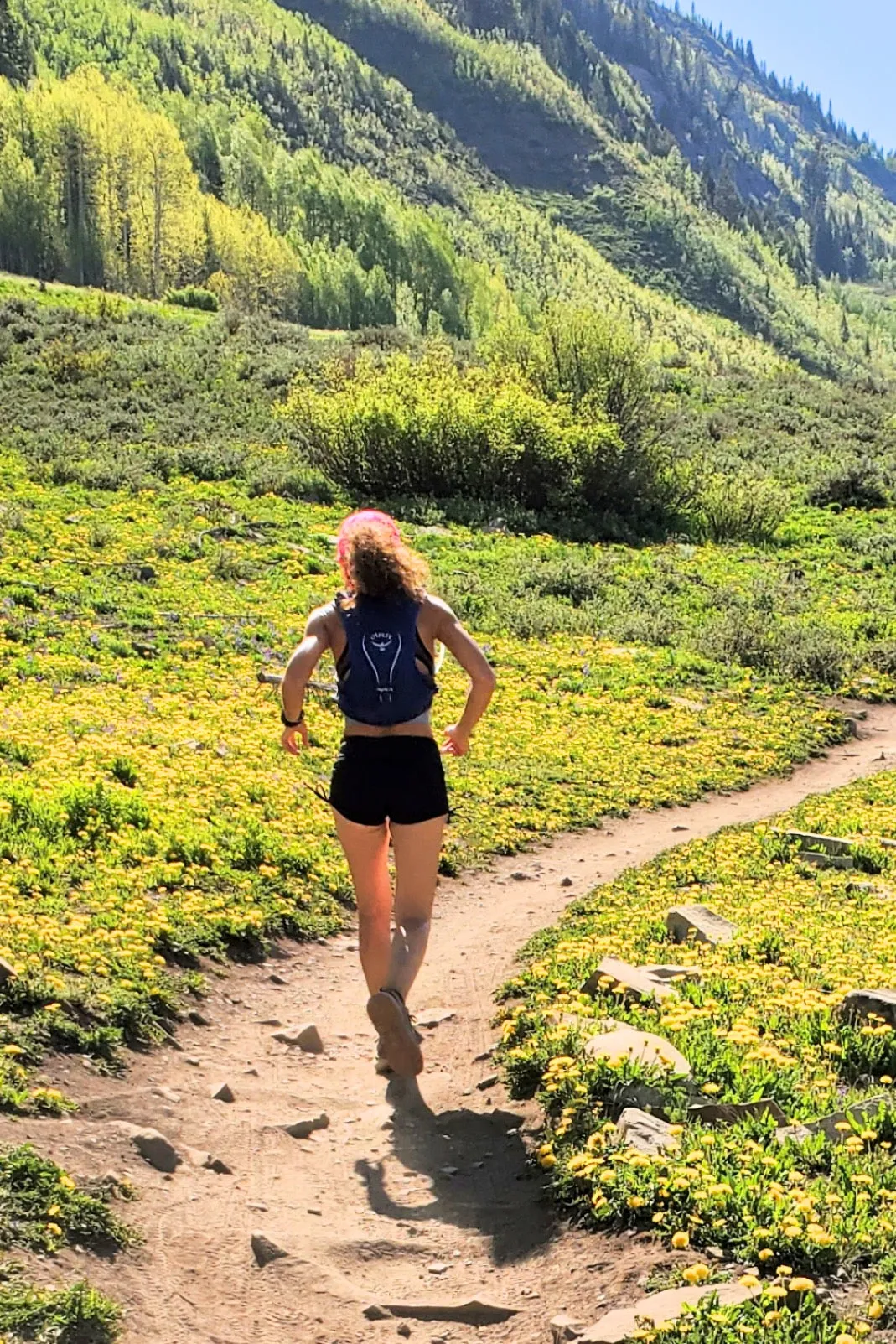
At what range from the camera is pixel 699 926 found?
359 inches

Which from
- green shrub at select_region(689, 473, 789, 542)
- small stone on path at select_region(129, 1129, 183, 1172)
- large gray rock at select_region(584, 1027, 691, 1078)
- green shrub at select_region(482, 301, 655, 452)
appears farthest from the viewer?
green shrub at select_region(482, 301, 655, 452)

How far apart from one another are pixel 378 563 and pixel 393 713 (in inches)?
30.3

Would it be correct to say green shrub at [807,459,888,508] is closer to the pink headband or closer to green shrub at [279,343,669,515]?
green shrub at [279,343,669,515]

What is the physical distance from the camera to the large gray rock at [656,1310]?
426 cm

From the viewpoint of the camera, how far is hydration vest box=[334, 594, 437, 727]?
643cm

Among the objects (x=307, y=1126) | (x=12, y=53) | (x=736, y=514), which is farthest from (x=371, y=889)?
(x=12, y=53)

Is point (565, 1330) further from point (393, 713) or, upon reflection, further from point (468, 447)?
point (468, 447)

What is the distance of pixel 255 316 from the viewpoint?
59.2m

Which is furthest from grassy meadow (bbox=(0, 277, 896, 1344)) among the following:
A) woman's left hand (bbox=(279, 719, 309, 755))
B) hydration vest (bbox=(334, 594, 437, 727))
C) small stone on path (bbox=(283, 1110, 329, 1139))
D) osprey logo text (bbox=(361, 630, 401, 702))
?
osprey logo text (bbox=(361, 630, 401, 702))

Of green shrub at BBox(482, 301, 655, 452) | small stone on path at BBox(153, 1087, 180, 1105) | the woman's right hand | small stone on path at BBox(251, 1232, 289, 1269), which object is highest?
green shrub at BBox(482, 301, 655, 452)

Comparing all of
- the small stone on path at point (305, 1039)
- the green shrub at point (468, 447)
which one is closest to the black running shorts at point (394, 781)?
the small stone on path at point (305, 1039)

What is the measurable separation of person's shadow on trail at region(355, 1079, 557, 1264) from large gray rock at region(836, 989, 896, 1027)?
204 cm

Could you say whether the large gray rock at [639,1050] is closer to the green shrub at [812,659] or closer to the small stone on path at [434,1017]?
the small stone on path at [434,1017]

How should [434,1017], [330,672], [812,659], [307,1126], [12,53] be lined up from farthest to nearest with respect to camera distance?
[12,53] < [812,659] < [330,672] < [434,1017] < [307,1126]
